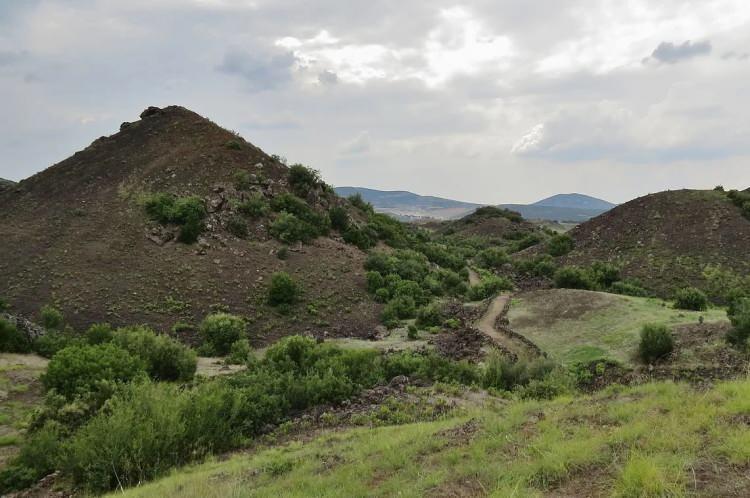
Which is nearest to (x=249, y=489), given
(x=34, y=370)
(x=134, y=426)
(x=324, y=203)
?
(x=134, y=426)

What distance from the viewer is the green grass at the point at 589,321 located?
16844 mm

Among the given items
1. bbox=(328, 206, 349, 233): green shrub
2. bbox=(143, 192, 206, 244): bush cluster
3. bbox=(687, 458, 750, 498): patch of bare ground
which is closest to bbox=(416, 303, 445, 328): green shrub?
bbox=(328, 206, 349, 233): green shrub

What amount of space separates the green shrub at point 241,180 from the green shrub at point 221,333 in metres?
14.2

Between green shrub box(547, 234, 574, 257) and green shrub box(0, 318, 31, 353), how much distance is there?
36.5 m

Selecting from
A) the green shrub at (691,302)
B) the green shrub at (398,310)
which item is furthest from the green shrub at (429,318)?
the green shrub at (691,302)

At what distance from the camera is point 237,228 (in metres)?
30.4

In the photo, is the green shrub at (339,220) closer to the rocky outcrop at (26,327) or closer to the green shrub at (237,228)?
the green shrub at (237,228)

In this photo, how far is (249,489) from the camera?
7535 mm

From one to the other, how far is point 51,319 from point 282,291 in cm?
982

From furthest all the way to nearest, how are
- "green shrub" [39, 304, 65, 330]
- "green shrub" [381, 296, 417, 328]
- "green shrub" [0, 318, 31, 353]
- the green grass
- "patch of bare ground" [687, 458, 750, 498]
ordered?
"green shrub" [381, 296, 417, 328] → "green shrub" [39, 304, 65, 330] → "green shrub" [0, 318, 31, 353] → the green grass → "patch of bare ground" [687, 458, 750, 498]

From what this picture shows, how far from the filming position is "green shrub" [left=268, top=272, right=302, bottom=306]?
25.3 m

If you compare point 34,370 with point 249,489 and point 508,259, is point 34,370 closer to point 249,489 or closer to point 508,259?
point 249,489

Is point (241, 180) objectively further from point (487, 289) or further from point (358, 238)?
point (487, 289)

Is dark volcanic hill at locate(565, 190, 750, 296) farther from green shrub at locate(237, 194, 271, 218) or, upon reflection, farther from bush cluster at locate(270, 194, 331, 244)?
green shrub at locate(237, 194, 271, 218)
